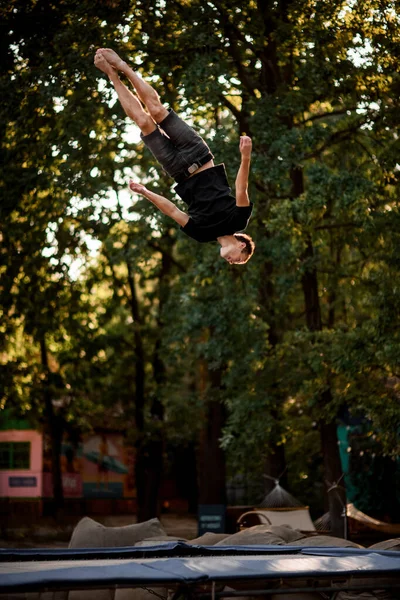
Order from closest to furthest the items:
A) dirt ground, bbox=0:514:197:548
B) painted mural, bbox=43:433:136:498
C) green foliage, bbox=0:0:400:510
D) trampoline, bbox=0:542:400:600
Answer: trampoline, bbox=0:542:400:600
green foliage, bbox=0:0:400:510
dirt ground, bbox=0:514:197:548
painted mural, bbox=43:433:136:498

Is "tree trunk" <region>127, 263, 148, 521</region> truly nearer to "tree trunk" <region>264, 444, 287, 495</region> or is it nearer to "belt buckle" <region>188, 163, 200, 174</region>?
"tree trunk" <region>264, 444, 287, 495</region>

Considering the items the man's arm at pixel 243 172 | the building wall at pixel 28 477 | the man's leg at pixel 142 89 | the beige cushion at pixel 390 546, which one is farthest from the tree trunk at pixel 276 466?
the building wall at pixel 28 477

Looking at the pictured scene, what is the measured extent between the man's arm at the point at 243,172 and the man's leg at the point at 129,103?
3.28 feet

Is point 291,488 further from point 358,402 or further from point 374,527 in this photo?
point 358,402

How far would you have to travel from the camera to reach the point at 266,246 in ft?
47.7

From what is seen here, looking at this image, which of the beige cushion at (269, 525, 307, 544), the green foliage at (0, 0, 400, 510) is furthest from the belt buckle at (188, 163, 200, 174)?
the green foliage at (0, 0, 400, 510)

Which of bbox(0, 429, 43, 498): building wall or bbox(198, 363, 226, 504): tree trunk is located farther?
bbox(0, 429, 43, 498): building wall

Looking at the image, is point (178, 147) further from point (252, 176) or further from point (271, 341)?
point (271, 341)

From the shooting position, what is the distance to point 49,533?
25.8 meters

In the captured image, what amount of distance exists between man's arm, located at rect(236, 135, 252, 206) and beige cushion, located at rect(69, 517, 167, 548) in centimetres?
476

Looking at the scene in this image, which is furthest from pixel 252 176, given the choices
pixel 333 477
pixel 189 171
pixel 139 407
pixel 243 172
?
pixel 139 407

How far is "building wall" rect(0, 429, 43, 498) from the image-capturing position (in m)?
30.5

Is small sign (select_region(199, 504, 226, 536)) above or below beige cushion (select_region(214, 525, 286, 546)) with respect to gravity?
below

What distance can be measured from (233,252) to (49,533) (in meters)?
19.9
